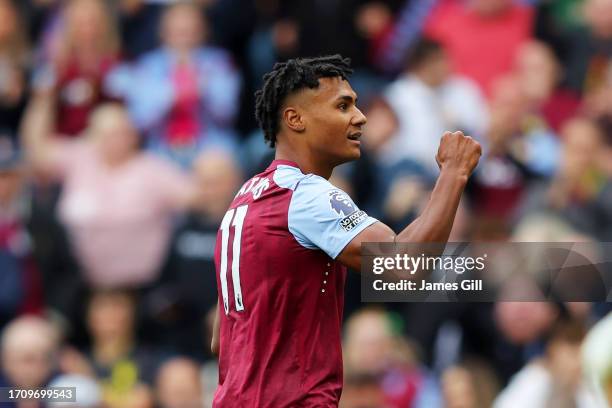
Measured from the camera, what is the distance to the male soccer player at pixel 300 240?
17.0ft

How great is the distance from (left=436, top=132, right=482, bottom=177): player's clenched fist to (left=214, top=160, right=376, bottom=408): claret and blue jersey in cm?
38

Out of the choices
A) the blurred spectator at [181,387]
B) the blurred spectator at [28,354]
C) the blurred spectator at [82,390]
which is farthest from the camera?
the blurred spectator at [181,387]

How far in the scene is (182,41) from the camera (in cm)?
1152

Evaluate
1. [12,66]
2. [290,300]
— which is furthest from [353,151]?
[12,66]

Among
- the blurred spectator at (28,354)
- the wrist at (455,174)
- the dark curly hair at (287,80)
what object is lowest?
the blurred spectator at (28,354)

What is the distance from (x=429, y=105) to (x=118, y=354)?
10.7 ft

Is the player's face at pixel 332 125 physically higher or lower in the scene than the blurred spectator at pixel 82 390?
higher

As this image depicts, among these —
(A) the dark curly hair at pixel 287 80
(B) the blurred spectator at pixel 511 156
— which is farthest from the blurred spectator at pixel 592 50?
(A) the dark curly hair at pixel 287 80

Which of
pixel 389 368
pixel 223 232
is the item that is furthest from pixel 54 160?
pixel 223 232

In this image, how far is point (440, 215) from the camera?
4.99 metres

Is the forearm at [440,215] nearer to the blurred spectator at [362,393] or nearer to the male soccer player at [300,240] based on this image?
the male soccer player at [300,240]

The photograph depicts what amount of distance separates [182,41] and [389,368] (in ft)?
12.3

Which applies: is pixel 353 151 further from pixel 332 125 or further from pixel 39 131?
pixel 39 131

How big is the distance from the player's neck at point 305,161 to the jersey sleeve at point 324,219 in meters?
0.21
